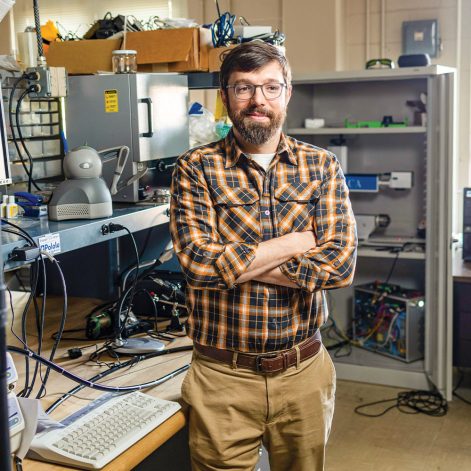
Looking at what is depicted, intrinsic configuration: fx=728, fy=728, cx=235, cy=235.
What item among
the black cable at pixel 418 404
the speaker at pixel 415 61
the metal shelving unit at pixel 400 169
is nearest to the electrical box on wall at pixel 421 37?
the metal shelving unit at pixel 400 169

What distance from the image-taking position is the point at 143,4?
18.3 feet

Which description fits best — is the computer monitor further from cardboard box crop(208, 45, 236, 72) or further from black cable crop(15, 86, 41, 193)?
cardboard box crop(208, 45, 236, 72)

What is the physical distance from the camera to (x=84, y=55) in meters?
2.75

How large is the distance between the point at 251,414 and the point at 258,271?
0.36 metres

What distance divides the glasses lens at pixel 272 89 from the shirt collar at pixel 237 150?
0.12 metres

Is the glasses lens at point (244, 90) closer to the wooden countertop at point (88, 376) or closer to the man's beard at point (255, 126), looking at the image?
the man's beard at point (255, 126)

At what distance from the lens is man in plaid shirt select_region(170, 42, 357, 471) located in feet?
5.86

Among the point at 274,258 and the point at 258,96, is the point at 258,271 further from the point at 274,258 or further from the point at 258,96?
the point at 258,96

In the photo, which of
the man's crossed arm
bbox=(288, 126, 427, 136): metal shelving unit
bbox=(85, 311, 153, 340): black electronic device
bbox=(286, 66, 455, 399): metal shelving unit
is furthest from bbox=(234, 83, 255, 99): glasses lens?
bbox=(288, 126, 427, 136): metal shelving unit

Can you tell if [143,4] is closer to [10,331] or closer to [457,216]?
[457,216]

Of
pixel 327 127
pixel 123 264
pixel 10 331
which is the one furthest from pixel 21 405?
pixel 327 127

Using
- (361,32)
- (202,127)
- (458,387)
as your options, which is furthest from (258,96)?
(361,32)

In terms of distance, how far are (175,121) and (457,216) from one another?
2331 millimetres

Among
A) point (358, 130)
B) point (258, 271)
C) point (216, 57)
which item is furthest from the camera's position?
point (358, 130)
